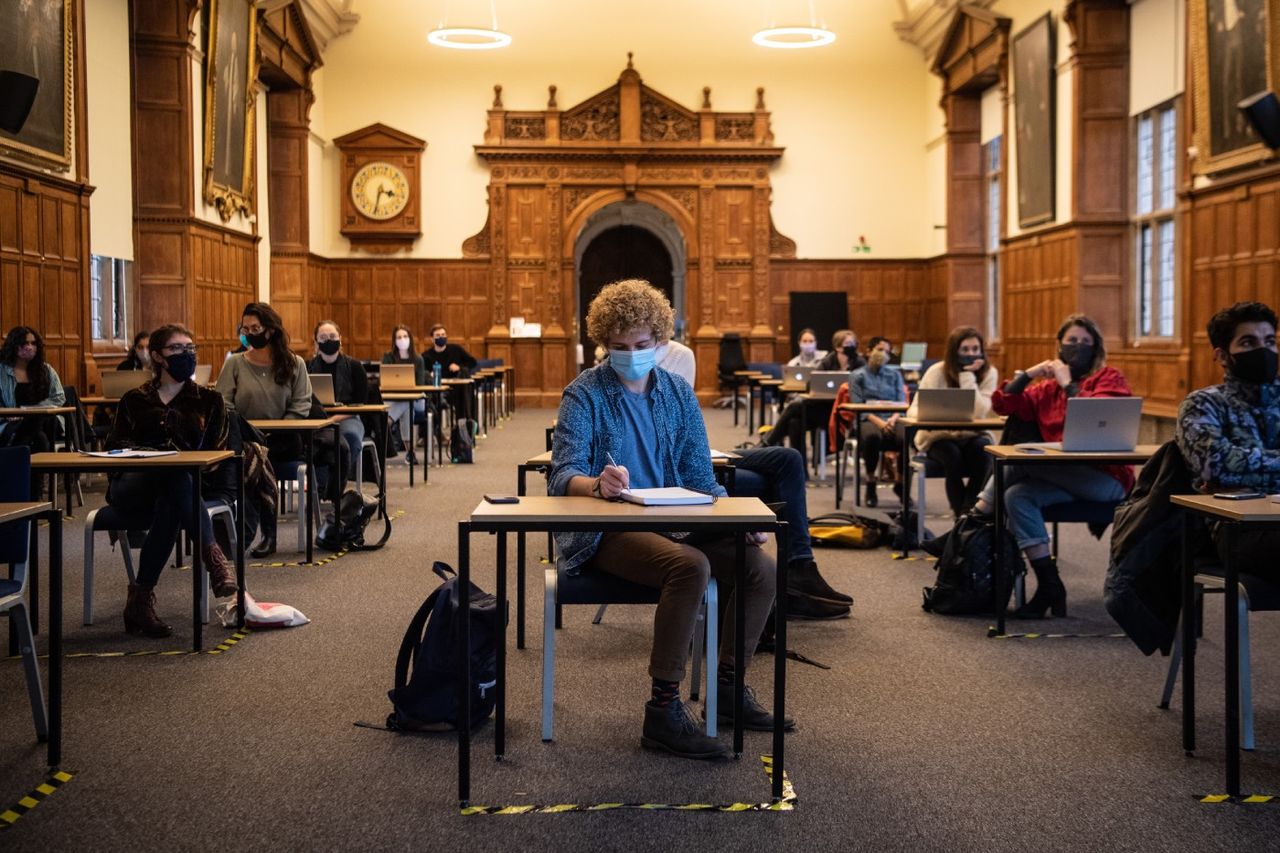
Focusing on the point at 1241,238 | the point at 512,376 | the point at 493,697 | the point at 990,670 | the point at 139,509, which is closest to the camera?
the point at 493,697

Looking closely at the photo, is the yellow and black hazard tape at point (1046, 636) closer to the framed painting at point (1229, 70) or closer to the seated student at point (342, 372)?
the seated student at point (342, 372)

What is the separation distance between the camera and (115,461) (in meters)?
4.67

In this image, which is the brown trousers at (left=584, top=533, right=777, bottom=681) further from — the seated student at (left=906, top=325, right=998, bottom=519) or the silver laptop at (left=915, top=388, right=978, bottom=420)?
the seated student at (left=906, top=325, right=998, bottom=519)

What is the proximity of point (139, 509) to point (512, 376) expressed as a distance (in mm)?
15173

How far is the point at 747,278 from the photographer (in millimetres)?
20781

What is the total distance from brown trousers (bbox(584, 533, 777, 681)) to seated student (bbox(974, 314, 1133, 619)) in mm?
2022

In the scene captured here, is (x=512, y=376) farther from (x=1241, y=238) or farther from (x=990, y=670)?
(x=990, y=670)

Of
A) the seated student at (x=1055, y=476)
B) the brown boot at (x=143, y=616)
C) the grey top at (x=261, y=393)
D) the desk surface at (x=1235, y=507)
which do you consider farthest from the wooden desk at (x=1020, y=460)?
the grey top at (x=261, y=393)

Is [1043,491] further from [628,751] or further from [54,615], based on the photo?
[54,615]

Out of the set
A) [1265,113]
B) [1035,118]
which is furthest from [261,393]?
[1035,118]

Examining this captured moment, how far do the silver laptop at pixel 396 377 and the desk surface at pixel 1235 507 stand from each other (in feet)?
27.2

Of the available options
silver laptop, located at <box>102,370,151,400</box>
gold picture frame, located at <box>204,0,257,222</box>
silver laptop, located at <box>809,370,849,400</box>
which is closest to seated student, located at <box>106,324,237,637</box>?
silver laptop, located at <box>102,370,151,400</box>

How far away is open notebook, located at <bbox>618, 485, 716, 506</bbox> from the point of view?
3381mm

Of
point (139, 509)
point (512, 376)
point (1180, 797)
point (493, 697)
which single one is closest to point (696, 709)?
point (493, 697)
